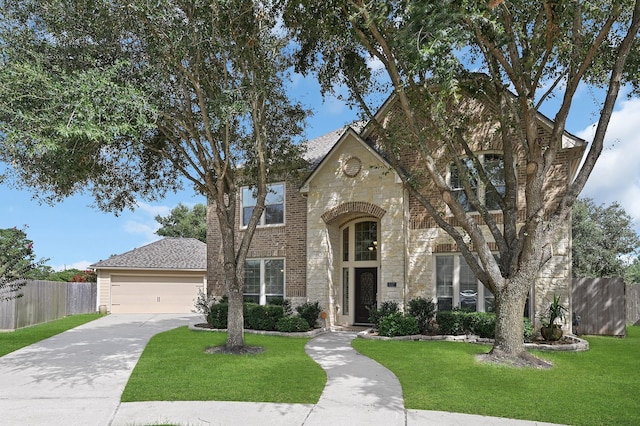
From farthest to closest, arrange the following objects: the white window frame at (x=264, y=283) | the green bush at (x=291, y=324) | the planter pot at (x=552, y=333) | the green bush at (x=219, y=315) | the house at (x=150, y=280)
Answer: the house at (x=150, y=280) → the white window frame at (x=264, y=283) → the green bush at (x=219, y=315) → the green bush at (x=291, y=324) → the planter pot at (x=552, y=333)

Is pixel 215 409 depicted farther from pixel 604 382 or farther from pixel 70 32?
pixel 70 32

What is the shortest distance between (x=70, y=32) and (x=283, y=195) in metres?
9.44

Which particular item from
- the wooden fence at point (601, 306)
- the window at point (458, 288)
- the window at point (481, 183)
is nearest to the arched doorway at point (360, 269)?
the window at point (458, 288)

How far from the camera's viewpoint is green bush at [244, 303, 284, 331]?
15.5m

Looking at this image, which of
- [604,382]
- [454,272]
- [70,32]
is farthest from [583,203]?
[70,32]

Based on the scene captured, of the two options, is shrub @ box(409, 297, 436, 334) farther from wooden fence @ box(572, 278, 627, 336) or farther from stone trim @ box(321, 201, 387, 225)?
wooden fence @ box(572, 278, 627, 336)

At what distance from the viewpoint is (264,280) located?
18.5 metres

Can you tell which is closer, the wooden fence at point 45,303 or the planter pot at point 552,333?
the planter pot at point 552,333

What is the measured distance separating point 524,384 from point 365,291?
→ 9.22 m

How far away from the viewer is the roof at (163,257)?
27.3 meters

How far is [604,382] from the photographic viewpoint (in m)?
8.43

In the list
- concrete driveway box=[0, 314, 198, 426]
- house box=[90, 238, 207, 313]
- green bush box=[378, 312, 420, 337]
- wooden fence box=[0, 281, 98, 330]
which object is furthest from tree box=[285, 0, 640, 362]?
house box=[90, 238, 207, 313]

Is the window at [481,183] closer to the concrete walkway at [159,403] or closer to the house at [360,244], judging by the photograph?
the house at [360,244]

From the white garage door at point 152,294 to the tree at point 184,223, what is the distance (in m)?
20.7
